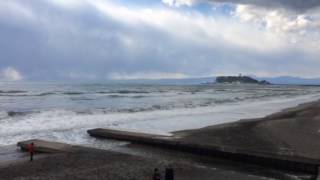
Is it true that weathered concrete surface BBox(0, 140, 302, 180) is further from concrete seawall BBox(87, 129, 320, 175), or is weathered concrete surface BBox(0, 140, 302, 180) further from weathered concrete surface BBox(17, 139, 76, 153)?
weathered concrete surface BBox(17, 139, 76, 153)

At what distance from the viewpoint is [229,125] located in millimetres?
31688

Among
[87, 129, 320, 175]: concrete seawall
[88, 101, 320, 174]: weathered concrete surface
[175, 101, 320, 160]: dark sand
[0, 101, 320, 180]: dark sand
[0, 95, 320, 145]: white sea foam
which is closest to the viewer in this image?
[0, 101, 320, 180]: dark sand

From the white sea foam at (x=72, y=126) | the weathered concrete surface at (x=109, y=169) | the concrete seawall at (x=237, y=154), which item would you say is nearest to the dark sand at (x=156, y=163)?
the weathered concrete surface at (x=109, y=169)

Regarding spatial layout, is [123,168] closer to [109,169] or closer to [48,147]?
[109,169]

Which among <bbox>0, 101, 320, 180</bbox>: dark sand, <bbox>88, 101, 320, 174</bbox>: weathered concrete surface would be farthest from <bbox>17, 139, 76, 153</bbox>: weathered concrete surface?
<bbox>88, 101, 320, 174</bbox>: weathered concrete surface

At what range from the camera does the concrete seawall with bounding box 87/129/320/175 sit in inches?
642

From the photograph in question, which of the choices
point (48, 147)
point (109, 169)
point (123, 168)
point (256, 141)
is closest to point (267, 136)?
point (256, 141)

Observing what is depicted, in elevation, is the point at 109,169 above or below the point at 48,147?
below

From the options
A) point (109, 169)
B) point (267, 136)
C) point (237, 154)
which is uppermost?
point (237, 154)

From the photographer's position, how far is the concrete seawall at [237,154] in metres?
16.3

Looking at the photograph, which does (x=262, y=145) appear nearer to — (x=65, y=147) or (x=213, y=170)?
(x=213, y=170)

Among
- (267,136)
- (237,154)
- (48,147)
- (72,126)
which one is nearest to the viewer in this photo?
(237,154)

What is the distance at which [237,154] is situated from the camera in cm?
1838

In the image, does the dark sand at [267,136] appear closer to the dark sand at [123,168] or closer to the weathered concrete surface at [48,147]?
the dark sand at [123,168]
